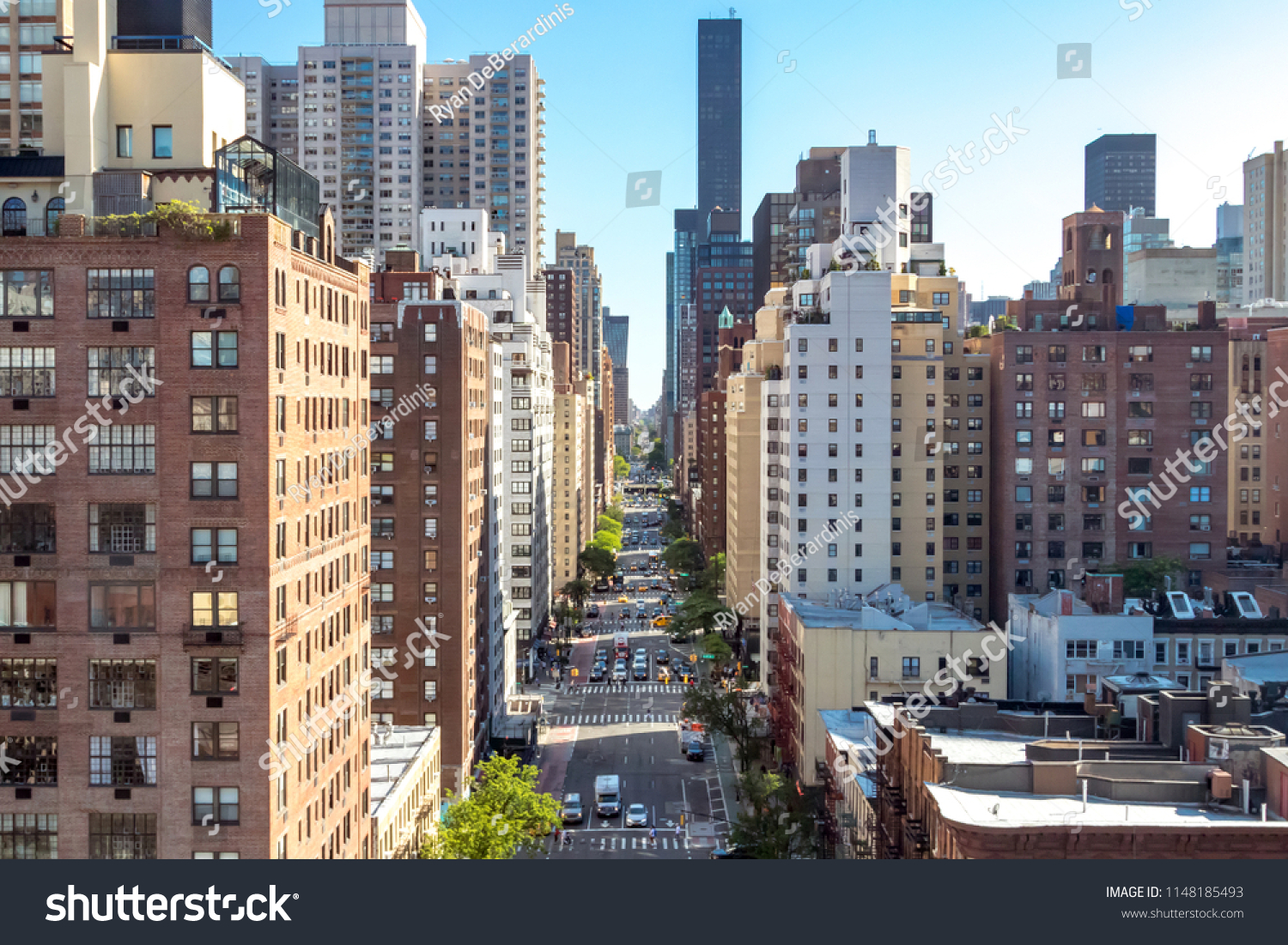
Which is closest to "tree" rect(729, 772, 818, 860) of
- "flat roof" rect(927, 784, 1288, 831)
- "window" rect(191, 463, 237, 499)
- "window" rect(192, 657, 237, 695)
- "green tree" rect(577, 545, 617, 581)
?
"flat roof" rect(927, 784, 1288, 831)

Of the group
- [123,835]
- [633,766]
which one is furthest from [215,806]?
[633,766]

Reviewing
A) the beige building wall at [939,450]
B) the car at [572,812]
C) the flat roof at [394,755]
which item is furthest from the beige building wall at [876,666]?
the flat roof at [394,755]

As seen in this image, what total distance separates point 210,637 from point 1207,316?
9907 centimetres

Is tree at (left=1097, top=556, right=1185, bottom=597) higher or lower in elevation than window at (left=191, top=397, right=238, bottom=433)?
lower

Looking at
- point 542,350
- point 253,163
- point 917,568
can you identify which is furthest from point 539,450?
point 253,163

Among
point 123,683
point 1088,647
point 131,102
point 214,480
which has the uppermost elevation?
point 131,102

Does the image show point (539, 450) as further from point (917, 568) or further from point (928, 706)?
point (928, 706)

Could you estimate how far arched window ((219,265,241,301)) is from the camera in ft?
140

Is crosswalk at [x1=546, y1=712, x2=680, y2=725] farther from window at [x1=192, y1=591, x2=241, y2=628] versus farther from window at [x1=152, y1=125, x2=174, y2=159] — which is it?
window at [x1=152, y1=125, x2=174, y2=159]

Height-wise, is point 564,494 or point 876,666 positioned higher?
point 564,494

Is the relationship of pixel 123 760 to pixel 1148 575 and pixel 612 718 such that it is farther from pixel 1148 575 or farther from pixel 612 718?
pixel 1148 575

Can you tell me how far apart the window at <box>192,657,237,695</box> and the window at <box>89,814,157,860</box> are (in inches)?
187

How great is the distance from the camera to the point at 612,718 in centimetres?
11881

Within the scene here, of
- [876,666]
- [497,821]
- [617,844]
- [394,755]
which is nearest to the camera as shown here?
[497,821]
